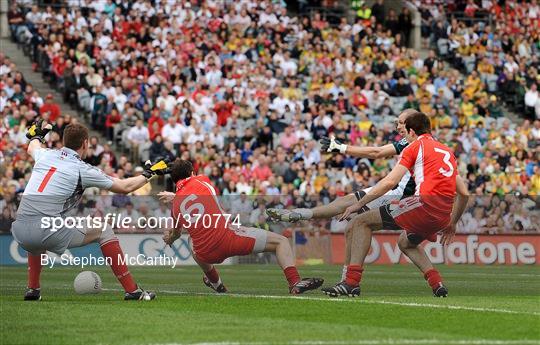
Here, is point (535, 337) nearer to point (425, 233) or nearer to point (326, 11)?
point (425, 233)

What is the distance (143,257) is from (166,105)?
8.70m

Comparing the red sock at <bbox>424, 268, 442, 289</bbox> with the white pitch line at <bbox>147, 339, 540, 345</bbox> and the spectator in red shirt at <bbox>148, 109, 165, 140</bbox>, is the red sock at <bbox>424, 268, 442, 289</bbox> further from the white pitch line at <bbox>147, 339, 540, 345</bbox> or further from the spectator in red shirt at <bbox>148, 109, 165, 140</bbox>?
the spectator in red shirt at <bbox>148, 109, 165, 140</bbox>

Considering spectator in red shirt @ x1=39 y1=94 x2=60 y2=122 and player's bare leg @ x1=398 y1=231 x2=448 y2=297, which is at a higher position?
spectator in red shirt @ x1=39 y1=94 x2=60 y2=122

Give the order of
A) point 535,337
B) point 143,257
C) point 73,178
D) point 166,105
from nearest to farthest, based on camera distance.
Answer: point 535,337 → point 73,178 → point 143,257 → point 166,105

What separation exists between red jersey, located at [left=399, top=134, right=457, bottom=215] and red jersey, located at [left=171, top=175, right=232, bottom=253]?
2356mm

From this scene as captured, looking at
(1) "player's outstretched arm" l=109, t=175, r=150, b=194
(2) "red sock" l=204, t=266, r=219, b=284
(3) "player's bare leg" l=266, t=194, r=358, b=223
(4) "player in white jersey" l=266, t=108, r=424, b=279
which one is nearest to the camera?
(1) "player's outstretched arm" l=109, t=175, r=150, b=194

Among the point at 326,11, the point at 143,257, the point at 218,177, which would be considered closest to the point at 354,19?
the point at 326,11

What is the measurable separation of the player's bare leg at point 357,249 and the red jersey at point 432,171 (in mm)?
623

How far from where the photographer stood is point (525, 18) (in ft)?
141

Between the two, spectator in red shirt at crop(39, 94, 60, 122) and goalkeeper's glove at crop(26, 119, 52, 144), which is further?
spectator in red shirt at crop(39, 94, 60, 122)

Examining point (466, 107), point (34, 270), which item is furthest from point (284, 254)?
Result: point (466, 107)

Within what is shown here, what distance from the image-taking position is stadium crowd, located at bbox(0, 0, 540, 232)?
3005 centimetres

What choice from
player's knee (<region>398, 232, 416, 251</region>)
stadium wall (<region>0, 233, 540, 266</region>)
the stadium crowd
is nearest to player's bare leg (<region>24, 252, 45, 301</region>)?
player's knee (<region>398, 232, 416, 251</region>)

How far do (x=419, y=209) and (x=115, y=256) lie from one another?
3474 millimetres
